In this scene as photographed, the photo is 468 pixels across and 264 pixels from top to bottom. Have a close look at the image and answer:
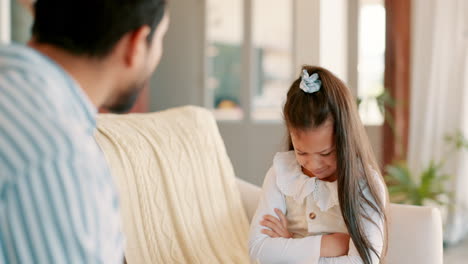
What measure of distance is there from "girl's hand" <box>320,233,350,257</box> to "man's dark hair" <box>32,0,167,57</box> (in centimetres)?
96

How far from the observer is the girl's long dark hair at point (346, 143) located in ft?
5.34

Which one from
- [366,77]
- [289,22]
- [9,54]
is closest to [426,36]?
[366,77]

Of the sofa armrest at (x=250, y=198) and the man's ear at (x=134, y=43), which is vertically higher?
the man's ear at (x=134, y=43)

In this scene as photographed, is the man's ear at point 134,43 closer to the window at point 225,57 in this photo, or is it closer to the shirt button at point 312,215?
the shirt button at point 312,215

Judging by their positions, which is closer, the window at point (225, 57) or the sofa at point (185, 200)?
the sofa at point (185, 200)

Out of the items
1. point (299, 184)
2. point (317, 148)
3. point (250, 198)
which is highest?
point (317, 148)

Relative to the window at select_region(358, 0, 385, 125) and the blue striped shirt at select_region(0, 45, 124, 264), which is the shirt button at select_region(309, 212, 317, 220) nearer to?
the blue striped shirt at select_region(0, 45, 124, 264)

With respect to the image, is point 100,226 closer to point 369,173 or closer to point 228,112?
point 369,173

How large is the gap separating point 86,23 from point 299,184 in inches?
39.4

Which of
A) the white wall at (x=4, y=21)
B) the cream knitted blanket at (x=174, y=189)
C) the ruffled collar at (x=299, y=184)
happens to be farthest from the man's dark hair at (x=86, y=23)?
the white wall at (x=4, y=21)

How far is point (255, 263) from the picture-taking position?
2092 mm

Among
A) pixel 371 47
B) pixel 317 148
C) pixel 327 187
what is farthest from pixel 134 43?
pixel 371 47

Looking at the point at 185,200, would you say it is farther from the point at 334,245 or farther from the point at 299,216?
the point at 334,245

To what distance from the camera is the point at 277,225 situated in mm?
1778
